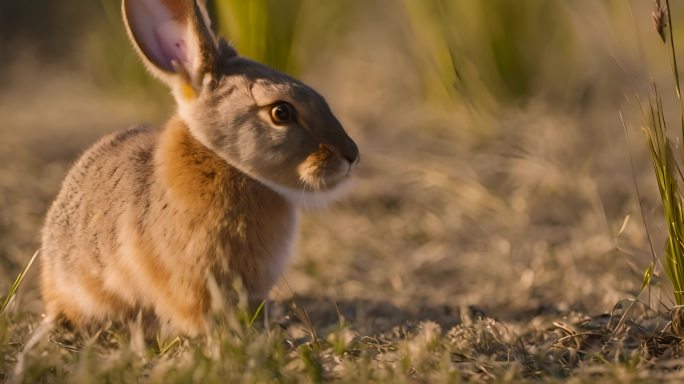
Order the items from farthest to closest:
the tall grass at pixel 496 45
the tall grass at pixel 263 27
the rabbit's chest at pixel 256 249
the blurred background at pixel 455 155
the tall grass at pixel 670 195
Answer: the tall grass at pixel 496 45 → the tall grass at pixel 263 27 → the blurred background at pixel 455 155 → the rabbit's chest at pixel 256 249 → the tall grass at pixel 670 195

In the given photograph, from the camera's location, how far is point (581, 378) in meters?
2.47

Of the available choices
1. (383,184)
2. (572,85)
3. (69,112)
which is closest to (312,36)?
(383,184)

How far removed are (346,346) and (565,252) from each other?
5.80ft

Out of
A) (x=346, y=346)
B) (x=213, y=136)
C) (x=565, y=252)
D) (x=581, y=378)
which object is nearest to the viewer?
(x=581, y=378)

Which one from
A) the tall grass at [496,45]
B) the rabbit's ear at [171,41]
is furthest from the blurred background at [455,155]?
the rabbit's ear at [171,41]

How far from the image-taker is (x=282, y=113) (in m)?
3.03

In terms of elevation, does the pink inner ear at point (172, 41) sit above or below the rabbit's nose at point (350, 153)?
above

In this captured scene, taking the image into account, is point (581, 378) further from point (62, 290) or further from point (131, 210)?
point (62, 290)

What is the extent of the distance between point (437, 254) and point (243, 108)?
174 centimetres

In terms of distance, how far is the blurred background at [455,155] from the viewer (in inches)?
162

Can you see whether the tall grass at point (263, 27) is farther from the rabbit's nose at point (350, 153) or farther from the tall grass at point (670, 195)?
the tall grass at point (670, 195)

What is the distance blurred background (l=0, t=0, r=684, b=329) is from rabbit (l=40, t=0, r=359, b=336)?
745 mm

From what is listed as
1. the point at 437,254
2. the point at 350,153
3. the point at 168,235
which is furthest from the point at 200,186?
the point at 437,254

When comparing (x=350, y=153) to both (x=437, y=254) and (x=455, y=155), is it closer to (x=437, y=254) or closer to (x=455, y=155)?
(x=437, y=254)
